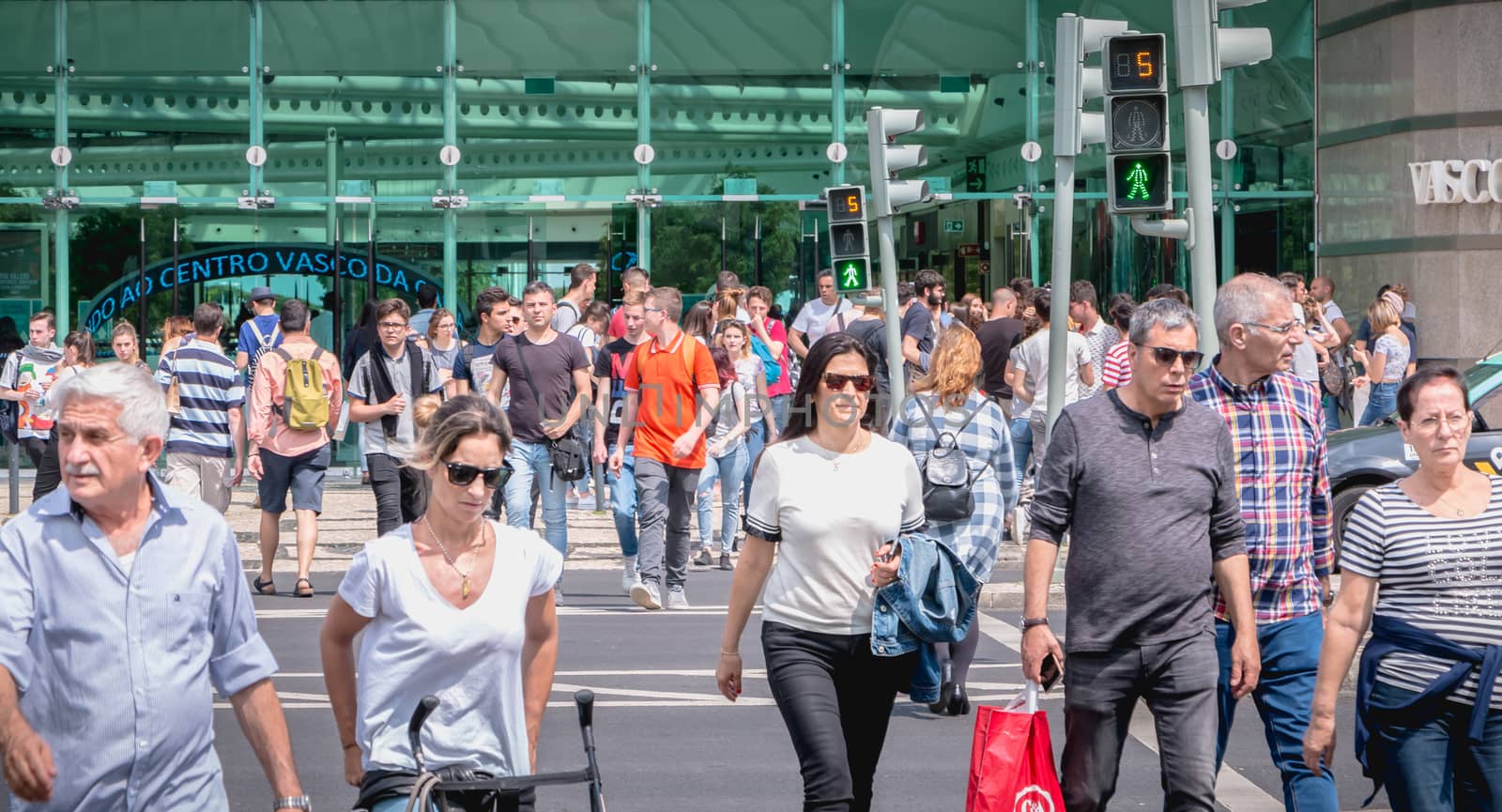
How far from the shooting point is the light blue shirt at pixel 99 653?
376 centimetres

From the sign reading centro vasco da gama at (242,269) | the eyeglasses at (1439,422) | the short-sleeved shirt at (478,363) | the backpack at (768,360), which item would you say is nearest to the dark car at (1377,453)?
the backpack at (768,360)

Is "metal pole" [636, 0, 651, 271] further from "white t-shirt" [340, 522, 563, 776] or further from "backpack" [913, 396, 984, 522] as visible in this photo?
"white t-shirt" [340, 522, 563, 776]

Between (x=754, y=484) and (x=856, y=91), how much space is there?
17.2m

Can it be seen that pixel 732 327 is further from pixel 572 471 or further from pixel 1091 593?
pixel 1091 593

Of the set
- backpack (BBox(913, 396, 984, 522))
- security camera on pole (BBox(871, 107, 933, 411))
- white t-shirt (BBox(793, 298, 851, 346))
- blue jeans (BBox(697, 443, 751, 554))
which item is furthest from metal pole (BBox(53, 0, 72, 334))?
backpack (BBox(913, 396, 984, 522))

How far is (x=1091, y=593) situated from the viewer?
544 centimetres

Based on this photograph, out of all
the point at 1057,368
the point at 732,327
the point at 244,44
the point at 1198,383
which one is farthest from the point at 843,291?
the point at 1198,383

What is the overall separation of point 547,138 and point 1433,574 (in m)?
18.1

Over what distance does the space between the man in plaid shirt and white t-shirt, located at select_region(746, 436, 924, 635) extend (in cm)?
102

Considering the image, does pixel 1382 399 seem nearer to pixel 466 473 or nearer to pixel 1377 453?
pixel 1377 453

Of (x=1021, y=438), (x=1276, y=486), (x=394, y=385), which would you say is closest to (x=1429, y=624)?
(x=1276, y=486)

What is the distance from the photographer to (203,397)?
11.9 m

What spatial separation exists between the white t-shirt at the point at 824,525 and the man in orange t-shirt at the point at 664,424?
5786mm

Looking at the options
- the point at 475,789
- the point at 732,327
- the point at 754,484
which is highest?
the point at 732,327
